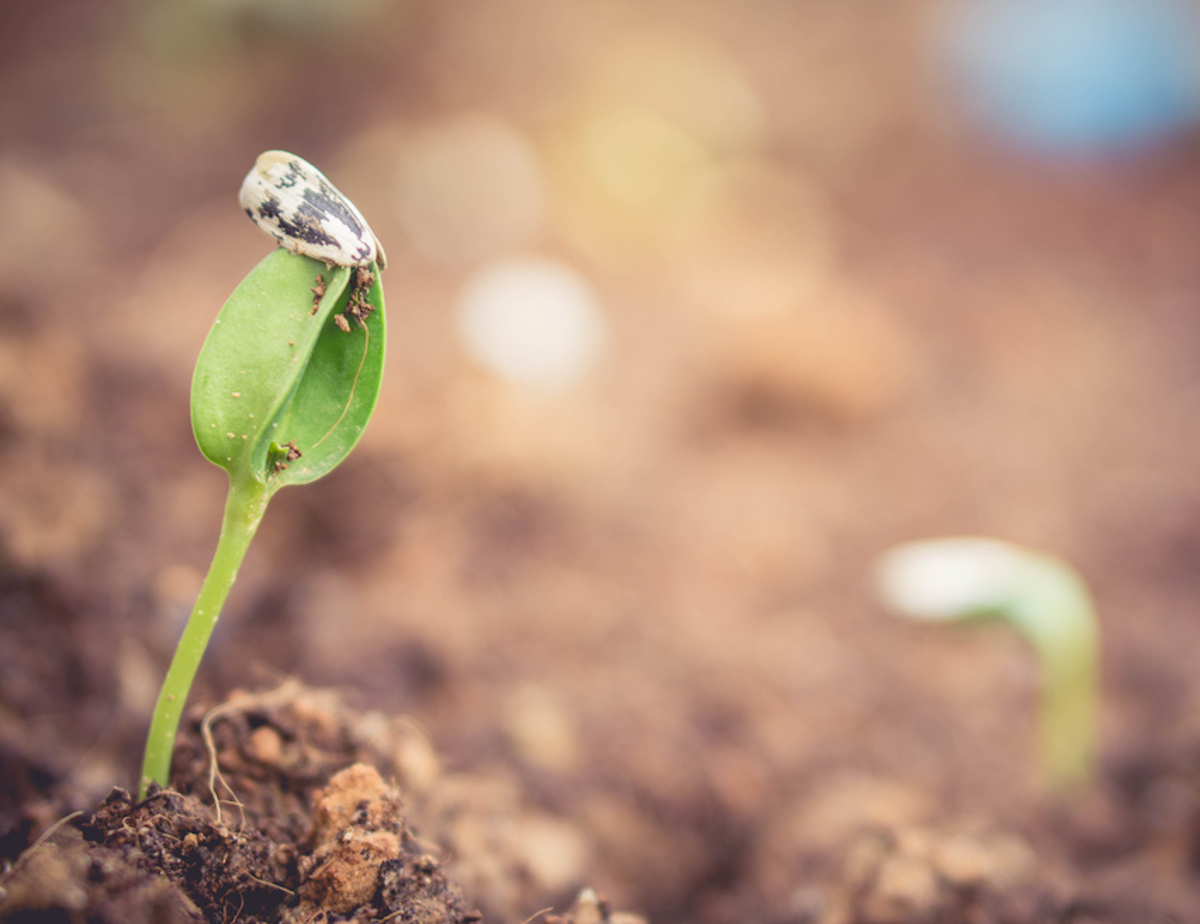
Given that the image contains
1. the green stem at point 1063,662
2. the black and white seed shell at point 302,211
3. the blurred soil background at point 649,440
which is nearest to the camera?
the black and white seed shell at point 302,211

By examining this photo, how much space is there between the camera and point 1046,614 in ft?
2.73

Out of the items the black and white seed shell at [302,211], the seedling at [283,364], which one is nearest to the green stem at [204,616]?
the seedling at [283,364]

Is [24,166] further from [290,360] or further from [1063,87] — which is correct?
[1063,87]

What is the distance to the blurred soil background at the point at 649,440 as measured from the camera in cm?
70

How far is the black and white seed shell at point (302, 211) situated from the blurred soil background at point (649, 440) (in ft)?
1.35

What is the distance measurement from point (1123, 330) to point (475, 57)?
235 cm

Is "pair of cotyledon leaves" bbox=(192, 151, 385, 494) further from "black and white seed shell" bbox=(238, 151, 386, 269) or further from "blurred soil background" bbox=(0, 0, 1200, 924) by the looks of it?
"blurred soil background" bbox=(0, 0, 1200, 924)

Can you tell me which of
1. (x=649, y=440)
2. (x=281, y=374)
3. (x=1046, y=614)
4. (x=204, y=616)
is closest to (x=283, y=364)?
(x=281, y=374)

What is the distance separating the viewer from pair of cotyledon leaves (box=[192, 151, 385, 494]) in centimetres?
37

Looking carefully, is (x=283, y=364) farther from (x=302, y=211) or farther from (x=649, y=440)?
(x=649, y=440)

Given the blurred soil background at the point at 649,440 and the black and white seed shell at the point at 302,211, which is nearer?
the black and white seed shell at the point at 302,211

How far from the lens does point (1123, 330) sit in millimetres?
1896

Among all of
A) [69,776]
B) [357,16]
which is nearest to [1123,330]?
[69,776]

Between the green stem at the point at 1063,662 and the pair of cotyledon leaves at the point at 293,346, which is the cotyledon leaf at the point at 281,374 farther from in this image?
the green stem at the point at 1063,662
